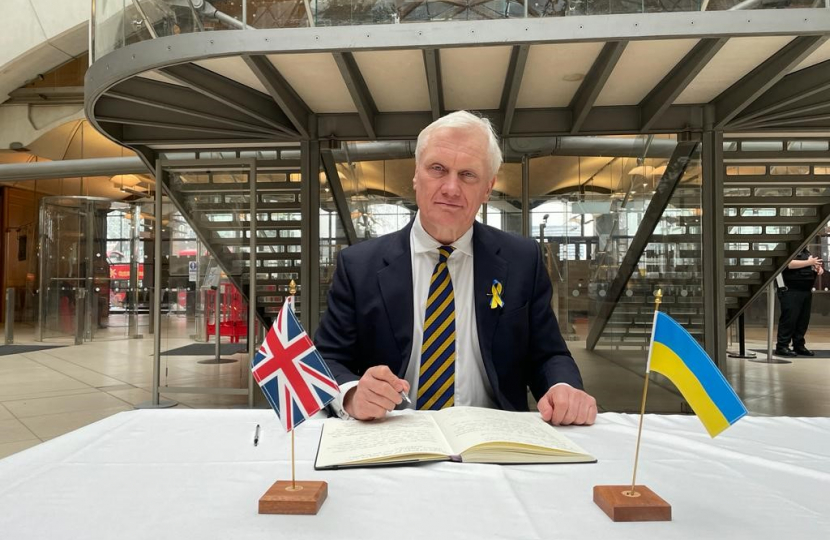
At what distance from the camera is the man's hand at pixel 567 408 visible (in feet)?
5.37

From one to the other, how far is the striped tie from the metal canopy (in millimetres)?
2275

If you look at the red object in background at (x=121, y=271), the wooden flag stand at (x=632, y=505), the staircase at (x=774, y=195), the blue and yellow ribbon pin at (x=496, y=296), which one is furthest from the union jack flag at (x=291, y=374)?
the red object in background at (x=121, y=271)

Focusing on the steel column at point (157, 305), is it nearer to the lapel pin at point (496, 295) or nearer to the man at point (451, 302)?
the man at point (451, 302)

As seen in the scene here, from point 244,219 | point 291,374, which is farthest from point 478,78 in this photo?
point 291,374

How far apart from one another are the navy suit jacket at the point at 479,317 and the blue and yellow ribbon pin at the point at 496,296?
0.07 ft

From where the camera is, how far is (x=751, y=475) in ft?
4.06

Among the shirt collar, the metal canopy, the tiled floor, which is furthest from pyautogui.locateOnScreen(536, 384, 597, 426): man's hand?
the tiled floor

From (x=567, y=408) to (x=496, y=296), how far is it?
604mm

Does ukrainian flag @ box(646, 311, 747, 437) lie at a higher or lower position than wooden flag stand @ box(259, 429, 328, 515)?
higher

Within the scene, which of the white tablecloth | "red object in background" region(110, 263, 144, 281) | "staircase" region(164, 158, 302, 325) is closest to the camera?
the white tablecloth

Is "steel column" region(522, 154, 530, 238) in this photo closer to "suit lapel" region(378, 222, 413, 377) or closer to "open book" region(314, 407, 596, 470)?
"suit lapel" region(378, 222, 413, 377)

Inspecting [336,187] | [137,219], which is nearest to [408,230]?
[336,187]

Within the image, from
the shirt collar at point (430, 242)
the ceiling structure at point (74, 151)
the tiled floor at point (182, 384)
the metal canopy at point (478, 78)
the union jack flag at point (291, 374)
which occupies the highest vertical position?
the ceiling structure at point (74, 151)

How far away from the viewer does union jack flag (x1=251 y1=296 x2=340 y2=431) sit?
4.09ft
